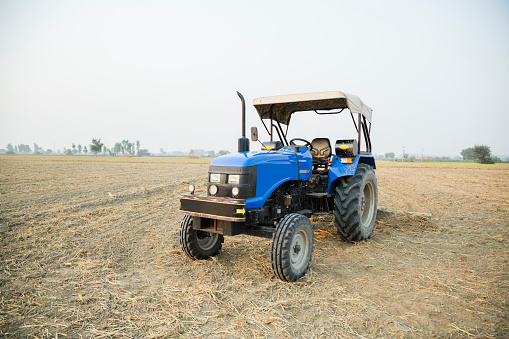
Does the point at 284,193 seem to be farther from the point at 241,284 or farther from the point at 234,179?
the point at 241,284

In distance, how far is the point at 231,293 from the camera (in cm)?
336

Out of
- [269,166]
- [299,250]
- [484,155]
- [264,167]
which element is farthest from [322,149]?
[484,155]

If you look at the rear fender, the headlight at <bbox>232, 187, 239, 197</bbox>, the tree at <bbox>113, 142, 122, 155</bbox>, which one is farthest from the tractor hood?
the tree at <bbox>113, 142, 122, 155</bbox>

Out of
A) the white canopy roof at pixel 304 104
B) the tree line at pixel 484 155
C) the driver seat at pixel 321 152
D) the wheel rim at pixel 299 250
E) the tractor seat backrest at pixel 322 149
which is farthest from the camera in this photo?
the tree line at pixel 484 155

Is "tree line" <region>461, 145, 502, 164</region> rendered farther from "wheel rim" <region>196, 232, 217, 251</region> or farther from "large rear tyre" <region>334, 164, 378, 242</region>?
"wheel rim" <region>196, 232, 217, 251</region>

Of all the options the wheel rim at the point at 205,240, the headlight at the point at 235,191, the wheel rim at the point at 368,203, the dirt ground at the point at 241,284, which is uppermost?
the headlight at the point at 235,191

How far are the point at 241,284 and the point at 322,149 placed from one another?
3.27 metres

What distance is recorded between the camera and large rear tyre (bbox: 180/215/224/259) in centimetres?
417

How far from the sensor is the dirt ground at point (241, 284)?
8.89 ft

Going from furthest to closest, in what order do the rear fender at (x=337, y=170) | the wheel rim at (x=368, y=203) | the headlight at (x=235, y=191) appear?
1. the wheel rim at (x=368, y=203)
2. the rear fender at (x=337, y=170)
3. the headlight at (x=235, y=191)

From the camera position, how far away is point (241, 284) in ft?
11.8

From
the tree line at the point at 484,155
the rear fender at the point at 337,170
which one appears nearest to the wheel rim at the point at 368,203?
the rear fender at the point at 337,170

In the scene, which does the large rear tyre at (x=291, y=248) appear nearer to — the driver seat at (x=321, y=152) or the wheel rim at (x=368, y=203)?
the driver seat at (x=321, y=152)

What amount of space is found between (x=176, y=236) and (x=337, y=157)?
3.20 m
